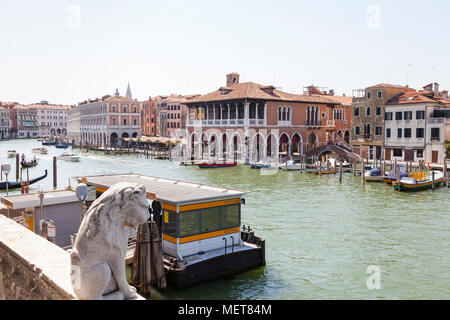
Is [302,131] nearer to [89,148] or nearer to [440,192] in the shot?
[440,192]

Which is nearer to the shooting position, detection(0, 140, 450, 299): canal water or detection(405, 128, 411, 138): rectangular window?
detection(0, 140, 450, 299): canal water

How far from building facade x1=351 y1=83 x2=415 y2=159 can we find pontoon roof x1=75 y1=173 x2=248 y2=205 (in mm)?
29854

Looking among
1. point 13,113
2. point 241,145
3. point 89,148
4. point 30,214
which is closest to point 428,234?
point 30,214

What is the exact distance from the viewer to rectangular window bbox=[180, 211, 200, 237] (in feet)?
33.5

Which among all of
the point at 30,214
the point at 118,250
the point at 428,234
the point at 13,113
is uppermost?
the point at 13,113

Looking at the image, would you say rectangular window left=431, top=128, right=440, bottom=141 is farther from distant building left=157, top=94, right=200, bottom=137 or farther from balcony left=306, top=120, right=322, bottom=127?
distant building left=157, top=94, right=200, bottom=137

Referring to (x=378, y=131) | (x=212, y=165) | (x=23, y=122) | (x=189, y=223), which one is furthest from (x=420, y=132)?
(x=23, y=122)

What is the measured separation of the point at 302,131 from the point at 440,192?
20.8m

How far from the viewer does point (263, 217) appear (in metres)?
17.4

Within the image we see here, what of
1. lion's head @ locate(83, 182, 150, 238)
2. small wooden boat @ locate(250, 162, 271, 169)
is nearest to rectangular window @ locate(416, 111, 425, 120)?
small wooden boat @ locate(250, 162, 271, 169)

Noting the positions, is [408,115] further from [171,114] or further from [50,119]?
[50,119]

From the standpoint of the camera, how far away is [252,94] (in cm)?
4088

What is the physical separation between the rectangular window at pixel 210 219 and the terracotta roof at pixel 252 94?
29.9 metres

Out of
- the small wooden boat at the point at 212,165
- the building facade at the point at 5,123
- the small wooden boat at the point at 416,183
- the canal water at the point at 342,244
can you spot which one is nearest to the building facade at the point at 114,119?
the small wooden boat at the point at 212,165
